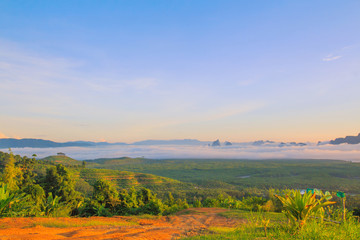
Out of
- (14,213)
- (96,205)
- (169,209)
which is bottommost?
(169,209)

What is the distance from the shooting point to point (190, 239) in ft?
21.6

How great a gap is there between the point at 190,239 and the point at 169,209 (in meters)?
12.7

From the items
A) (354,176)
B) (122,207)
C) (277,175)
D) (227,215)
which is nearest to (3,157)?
(122,207)

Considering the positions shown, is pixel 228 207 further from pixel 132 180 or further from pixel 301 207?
pixel 132 180

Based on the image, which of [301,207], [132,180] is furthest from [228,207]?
[132,180]

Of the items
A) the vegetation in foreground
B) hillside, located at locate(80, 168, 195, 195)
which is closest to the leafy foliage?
the vegetation in foreground

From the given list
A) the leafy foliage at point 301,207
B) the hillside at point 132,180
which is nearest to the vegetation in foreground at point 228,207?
the leafy foliage at point 301,207

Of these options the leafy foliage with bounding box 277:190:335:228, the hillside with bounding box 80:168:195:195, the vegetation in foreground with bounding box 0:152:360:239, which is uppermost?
the leafy foliage with bounding box 277:190:335:228

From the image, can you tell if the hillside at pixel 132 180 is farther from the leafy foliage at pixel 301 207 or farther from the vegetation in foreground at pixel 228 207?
the leafy foliage at pixel 301 207

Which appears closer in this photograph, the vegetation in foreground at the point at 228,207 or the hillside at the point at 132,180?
the vegetation in foreground at the point at 228,207

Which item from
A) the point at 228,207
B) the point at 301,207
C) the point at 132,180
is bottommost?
the point at 132,180

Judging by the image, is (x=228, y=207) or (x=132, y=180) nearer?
(x=228, y=207)

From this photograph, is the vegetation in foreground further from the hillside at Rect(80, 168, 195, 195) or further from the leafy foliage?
the hillside at Rect(80, 168, 195, 195)

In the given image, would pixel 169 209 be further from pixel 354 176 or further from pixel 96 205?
pixel 354 176
